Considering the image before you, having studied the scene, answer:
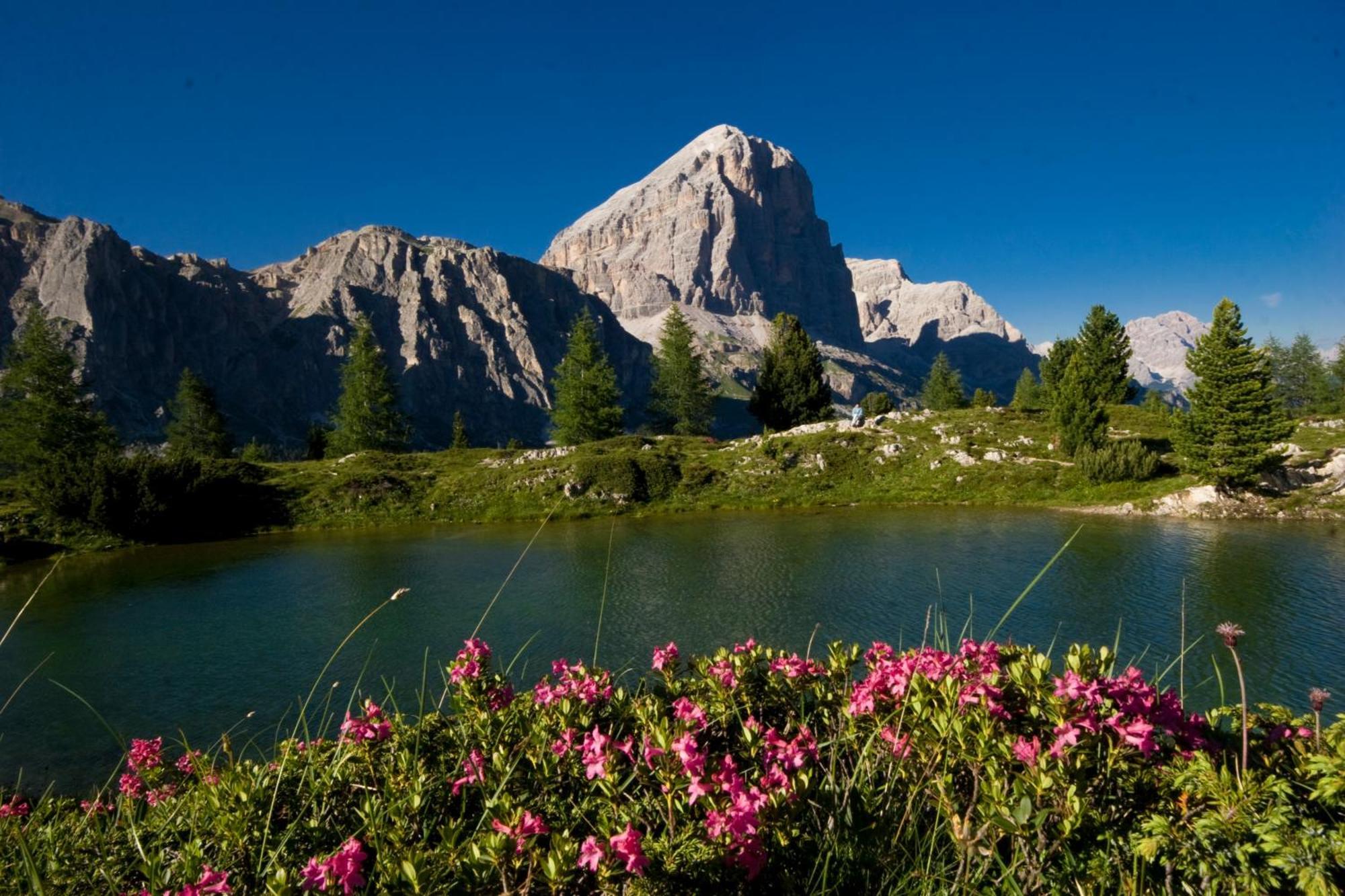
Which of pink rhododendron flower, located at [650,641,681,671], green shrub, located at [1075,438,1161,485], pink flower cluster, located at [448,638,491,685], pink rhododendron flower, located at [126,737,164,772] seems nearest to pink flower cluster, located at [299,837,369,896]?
pink flower cluster, located at [448,638,491,685]

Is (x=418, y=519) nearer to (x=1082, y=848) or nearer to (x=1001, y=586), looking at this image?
(x=1001, y=586)

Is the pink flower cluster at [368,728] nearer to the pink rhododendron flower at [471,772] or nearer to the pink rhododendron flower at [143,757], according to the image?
the pink rhododendron flower at [471,772]

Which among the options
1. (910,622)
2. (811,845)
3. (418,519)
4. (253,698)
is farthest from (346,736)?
(418,519)

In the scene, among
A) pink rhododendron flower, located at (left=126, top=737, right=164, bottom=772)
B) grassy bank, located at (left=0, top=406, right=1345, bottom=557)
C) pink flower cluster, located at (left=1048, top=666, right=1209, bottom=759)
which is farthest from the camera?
grassy bank, located at (left=0, top=406, right=1345, bottom=557)

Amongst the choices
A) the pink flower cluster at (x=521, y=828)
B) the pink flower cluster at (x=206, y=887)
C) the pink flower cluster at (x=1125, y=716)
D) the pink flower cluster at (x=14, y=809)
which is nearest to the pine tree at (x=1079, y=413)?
the pink flower cluster at (x=1125, y=716)

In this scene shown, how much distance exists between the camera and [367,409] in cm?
5319

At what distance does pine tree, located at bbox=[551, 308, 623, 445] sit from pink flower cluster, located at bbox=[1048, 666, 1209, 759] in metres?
50.0

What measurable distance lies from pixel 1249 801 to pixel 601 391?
52.2m

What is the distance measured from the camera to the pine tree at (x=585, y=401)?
174ft

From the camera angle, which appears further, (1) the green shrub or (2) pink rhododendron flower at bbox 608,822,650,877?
(1) the green shrub

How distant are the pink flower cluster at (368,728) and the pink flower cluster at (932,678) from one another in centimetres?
327

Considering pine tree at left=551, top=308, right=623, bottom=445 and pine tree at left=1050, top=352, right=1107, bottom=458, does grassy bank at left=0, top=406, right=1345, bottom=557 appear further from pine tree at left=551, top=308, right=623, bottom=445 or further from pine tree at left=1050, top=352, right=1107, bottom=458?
pine tree at left=551, top=308, right=623, bottom=445

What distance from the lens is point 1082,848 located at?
3176 mm

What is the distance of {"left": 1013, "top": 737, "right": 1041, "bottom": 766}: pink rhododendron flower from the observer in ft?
9.95
